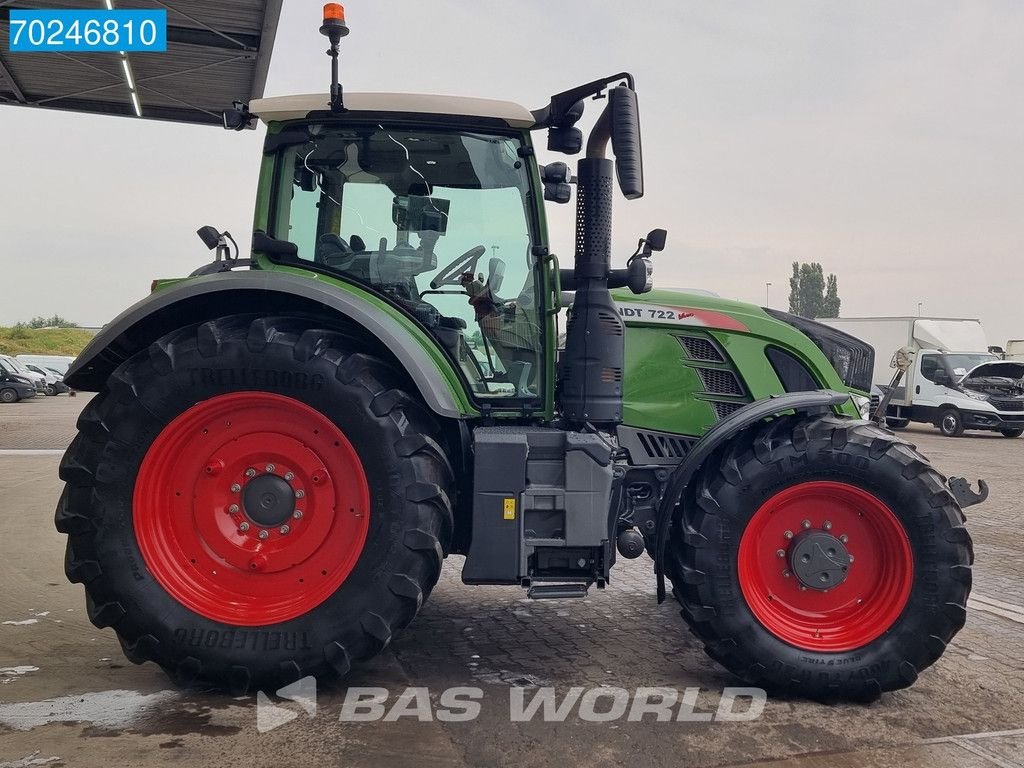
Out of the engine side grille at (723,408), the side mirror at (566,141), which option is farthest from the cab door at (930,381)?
the side mirror at (566,141)

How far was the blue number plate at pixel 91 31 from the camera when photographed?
10.5 metres

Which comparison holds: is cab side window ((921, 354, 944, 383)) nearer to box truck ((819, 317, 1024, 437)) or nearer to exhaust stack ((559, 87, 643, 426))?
box truck ((819, 317, 1024, 437))

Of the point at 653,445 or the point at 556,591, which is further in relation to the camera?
the point at 653,445

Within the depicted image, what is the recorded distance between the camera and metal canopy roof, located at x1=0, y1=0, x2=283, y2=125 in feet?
34.1

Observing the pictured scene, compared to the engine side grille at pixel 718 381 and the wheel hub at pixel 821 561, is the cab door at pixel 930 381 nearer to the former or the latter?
the engine side grille at pixel 718 381

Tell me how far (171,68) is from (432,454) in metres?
10.2

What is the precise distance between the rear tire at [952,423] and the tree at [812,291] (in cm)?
4149

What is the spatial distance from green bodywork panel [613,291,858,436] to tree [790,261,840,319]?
5855 cm

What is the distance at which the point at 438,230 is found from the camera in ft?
13.7

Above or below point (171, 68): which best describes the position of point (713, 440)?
below

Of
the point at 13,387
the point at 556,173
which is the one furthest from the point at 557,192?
the point at 13,387

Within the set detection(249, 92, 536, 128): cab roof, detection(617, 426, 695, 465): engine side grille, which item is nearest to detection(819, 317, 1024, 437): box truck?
detection(617, 426, 695, 465): engine side grille

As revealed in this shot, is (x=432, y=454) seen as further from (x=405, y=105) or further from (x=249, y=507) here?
(x=405, y=105)

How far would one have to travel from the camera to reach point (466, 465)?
158 inches
